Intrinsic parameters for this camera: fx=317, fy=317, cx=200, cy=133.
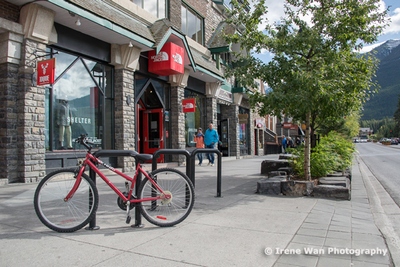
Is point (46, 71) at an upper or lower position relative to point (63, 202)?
upper

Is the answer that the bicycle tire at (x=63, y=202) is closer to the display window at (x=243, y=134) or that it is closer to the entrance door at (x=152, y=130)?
the entrance door at (x=152, y=130)

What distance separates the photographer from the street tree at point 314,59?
269 inches

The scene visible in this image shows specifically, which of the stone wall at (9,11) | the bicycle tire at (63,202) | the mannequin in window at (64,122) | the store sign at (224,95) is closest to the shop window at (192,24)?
the store sign at (224,95)

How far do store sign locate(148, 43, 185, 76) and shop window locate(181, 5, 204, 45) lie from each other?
12.6 ft

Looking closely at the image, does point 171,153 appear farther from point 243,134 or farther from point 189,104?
point 243,134

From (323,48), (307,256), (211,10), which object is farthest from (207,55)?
(307,256)

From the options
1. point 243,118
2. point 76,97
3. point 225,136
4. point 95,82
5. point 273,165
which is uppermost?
point 95,82

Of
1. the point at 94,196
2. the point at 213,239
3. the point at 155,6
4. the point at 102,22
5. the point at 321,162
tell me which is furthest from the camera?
the point at 155,6

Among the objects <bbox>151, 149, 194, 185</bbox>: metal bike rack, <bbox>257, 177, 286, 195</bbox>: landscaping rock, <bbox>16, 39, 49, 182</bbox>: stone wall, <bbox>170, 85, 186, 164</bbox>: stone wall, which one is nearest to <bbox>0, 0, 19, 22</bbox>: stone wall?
<bbox>16, 39, 49, 182</bbox>: stone wall

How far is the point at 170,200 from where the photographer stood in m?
4.25

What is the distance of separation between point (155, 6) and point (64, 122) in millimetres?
6767

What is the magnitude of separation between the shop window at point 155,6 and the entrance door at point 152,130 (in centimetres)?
408

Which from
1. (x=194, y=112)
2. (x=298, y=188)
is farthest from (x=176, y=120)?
(x=298, y=188)

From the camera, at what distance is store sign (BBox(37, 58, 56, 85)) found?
7680mm
